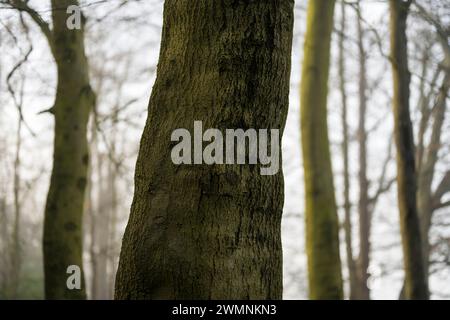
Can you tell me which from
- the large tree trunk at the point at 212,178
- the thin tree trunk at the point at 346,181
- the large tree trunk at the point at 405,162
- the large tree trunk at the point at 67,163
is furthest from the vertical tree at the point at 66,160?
the thin tree trunk at the point at 346,181

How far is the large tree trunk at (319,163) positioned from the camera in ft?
27.0

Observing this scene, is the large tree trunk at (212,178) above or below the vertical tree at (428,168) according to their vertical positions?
below

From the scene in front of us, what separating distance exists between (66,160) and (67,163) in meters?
0.04

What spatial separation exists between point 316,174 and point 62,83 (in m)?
3.74

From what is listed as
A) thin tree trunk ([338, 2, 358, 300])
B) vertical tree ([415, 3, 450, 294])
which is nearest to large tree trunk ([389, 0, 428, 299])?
thin tree trunk ([338, 2, 358, 300])

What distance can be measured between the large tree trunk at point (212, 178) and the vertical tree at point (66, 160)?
4.29 m

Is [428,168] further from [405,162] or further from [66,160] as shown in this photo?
[66,160]

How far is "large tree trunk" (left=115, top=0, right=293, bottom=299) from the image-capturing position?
3.26 m

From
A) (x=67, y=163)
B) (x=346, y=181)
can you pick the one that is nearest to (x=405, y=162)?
(x=67, y=163)

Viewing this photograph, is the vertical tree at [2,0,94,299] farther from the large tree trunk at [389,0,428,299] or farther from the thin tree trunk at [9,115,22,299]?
the thin tree trunk at [9,115,22,299]

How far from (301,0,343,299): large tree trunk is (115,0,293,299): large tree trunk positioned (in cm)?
499

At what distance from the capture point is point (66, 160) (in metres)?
7.70

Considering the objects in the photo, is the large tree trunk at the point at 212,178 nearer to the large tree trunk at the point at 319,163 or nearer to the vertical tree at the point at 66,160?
the vertical tree at the point at 66,160
